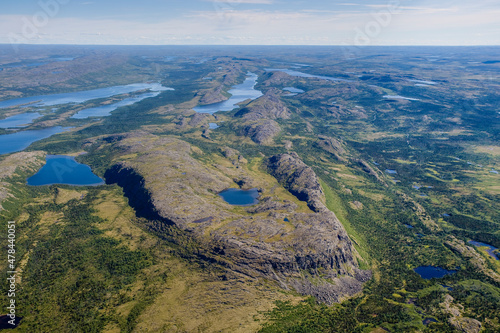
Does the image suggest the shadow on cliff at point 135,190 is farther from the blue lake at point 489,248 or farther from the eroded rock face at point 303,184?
the blue lake at point 489,248

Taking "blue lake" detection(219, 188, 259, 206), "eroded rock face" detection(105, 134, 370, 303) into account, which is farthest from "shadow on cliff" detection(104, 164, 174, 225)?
"blue lake" detection(219, 188, 259, 206)

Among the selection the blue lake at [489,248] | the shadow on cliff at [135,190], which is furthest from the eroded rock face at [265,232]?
the blue lake at [489,248]

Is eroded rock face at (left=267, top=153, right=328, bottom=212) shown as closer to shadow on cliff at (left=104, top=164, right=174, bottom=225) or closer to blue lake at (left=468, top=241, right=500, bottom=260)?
shadow on cliff at (left=104, top=164, right=174, bottom=225)

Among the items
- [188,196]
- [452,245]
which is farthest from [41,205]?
[452,245]

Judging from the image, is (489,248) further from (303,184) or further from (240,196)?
(240,196)

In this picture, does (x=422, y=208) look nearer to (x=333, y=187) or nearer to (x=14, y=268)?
(x=333, y=187)

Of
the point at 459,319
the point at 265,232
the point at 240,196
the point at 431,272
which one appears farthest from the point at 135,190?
the point at 459,319
